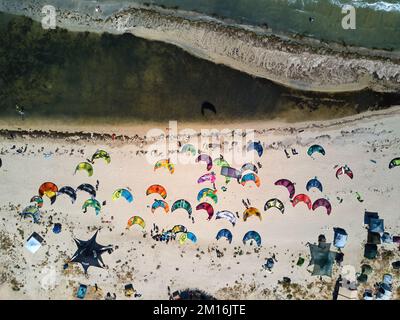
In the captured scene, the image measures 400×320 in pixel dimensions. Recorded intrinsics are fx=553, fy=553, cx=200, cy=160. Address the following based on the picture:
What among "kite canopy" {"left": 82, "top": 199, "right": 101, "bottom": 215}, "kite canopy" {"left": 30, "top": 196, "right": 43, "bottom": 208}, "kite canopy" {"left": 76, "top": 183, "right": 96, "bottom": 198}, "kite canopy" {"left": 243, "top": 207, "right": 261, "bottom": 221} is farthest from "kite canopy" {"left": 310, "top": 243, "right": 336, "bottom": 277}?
"kite canopy" {"left": 30, "top": 196, "right": 43, "bottom": 208}

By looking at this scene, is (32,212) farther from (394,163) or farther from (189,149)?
(394,163)

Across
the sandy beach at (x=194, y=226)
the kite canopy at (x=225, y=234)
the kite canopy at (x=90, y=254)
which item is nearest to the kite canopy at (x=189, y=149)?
the sandy beach at (x=194, y=226)

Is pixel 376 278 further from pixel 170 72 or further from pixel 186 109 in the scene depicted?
pixel 170 72

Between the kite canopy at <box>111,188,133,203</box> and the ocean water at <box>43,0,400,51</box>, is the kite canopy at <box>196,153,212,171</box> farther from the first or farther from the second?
the ocean water at <box>43,0,400,51</box>
